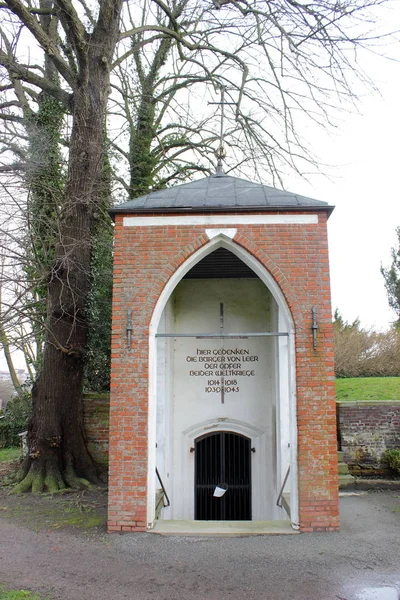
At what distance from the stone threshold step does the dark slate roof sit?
4.27 m

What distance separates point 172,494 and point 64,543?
12.2 ft

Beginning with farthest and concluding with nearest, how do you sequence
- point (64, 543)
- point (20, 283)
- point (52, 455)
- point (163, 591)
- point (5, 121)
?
point (5, 121) < point (52, 455) < point (20, 283) < point (64, 543) < point (163, 591)

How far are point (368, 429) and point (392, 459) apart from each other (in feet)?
2.43

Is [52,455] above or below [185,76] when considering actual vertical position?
below

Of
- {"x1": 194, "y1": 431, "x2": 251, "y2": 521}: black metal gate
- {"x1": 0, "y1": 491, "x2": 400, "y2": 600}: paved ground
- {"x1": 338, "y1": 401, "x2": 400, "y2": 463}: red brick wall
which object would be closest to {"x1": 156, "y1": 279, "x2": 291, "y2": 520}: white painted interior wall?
{"x1": 194, "y1": 431, "x2": 251, "y2": 521}: black metal gate

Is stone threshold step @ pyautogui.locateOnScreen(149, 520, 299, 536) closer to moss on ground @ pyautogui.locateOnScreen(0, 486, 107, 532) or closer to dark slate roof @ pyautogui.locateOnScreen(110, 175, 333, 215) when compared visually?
moss on ground @ pyautogui.locateOnScreen(0, 486, 107, 532)

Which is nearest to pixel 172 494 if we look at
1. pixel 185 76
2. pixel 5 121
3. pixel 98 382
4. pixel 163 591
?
pixel 98 382

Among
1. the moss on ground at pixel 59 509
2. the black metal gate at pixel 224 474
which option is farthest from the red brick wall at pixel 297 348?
the black metal gate at pixel 224 474

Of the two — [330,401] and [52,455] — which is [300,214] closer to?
[330,401]

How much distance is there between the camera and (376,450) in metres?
10.6

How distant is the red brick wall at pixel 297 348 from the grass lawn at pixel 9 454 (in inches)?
321

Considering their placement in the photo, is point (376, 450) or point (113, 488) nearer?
point (113, 488)

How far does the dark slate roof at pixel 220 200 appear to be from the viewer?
698 centimetres

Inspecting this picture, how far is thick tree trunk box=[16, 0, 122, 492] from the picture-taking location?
938 centimetres
